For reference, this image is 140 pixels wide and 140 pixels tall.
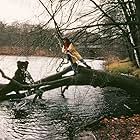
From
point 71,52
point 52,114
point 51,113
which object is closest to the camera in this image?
point 71,52

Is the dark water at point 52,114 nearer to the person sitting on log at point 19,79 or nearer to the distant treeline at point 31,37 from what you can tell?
the person sitting on log at point 19,79

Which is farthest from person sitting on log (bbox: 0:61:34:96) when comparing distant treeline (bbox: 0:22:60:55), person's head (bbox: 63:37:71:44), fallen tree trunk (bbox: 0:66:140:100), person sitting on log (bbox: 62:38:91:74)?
distant treeline (bbox: 0:22:60:55)

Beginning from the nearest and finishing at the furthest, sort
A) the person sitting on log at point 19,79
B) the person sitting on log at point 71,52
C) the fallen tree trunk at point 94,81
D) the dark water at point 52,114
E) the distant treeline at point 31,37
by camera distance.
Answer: the distant treeline at point 31,37, the person sitting on log at point 71,52, the dark water at point 52,114, the fallen tree trunk at point 94,81, the person sitting on log at point 19,79

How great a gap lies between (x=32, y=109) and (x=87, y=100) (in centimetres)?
390

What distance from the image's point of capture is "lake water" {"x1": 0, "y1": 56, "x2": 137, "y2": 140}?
12374 millimetres

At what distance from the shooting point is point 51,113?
52.9ft

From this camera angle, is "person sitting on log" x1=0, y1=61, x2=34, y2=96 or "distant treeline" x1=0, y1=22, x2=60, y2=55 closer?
"distant treeline" x1=0, y1=22, x2=60, y2=55

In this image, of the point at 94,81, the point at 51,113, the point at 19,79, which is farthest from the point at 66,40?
the point at 19,79

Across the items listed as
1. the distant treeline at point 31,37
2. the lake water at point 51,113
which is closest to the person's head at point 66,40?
the distant treeline at point 31,37

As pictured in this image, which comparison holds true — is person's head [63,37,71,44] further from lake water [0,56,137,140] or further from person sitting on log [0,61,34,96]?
person sitting on log [0,61,34,96]

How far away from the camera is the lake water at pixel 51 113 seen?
12374mm

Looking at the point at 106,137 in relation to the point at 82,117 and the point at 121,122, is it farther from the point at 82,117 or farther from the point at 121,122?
the point at 82,117

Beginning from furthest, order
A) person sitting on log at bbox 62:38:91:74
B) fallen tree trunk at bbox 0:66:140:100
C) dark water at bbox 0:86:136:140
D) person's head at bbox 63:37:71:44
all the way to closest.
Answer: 1. fallen tree trunk at bbox 0:66:140:100
2. dark water at bbox 0:86:136:140
3. person sitting on log at bbox 62:38:91:74
4. person's head at bbox 63:37:71:44

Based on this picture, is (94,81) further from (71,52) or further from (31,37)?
(31,37)
